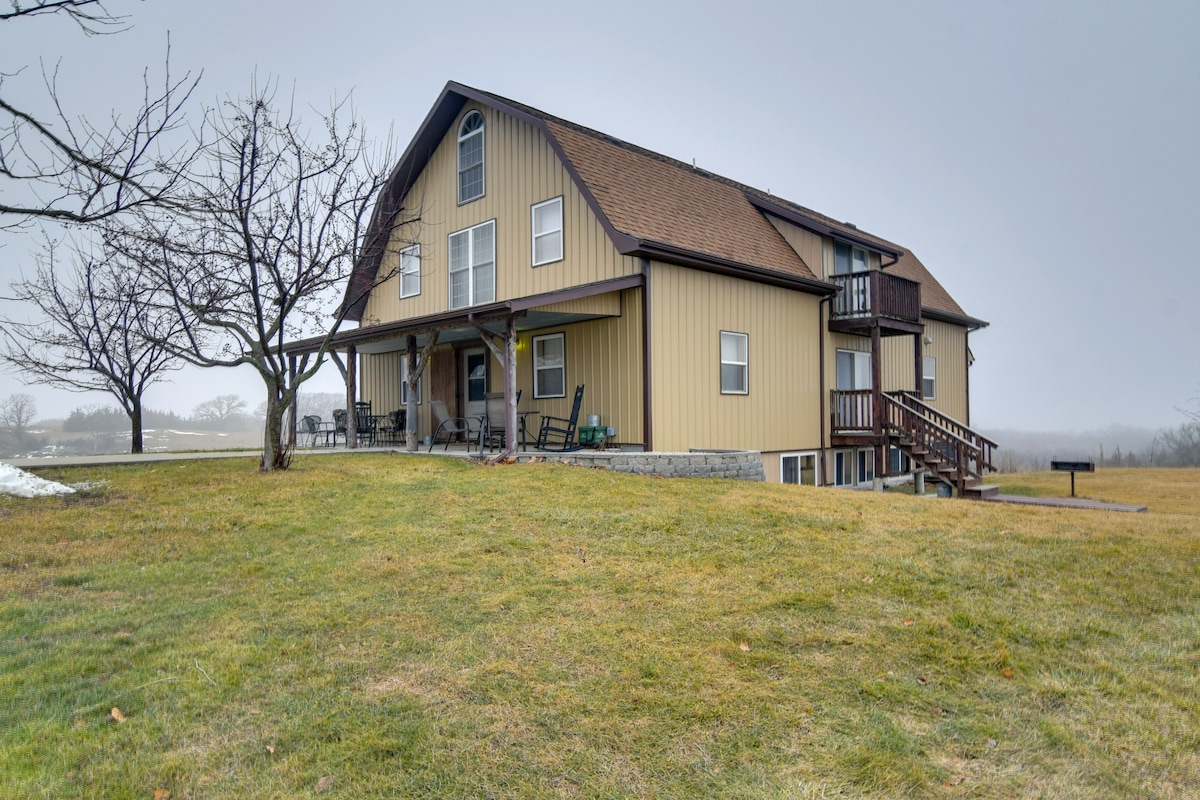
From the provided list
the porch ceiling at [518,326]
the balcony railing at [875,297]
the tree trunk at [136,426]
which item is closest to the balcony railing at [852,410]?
the balcony railing at [875,297]

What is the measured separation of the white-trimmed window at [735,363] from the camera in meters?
13.0

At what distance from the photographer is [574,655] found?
392 cm

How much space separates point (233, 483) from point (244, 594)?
16.5 ft

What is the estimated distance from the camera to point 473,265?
15070mm

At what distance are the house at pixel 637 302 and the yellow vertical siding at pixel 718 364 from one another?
4 centimetres

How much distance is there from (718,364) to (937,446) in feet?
15.0

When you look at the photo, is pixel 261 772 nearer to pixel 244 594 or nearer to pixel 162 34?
pixel 244 594

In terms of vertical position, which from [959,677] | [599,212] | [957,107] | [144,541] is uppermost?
[957,107]

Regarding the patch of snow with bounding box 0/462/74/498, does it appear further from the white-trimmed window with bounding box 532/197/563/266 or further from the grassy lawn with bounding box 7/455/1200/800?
the white-trimmed window with bounding box 532/197/563/266

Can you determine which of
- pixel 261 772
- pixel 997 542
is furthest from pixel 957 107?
pixel 261 772

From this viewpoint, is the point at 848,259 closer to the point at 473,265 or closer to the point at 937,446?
the point at 937,446

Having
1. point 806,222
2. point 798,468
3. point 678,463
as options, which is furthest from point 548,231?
point 798,468

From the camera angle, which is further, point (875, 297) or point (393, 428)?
point (393, 428)

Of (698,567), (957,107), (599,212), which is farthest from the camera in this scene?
(957,107)
